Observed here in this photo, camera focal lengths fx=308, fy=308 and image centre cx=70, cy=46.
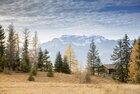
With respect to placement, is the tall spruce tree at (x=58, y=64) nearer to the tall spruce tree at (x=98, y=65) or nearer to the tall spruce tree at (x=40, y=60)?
the tall spruce tree at (x=40, y=60)

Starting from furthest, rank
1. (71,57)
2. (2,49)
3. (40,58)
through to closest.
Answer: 1. (71,57)
2. (40,58)
3. (2,49)

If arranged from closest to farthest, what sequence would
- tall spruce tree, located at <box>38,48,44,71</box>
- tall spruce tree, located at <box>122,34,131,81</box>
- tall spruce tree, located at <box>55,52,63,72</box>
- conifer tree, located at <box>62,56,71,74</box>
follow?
tall spruce tree, located at <box>122,34,131,81</box>
conifer tree, located at <box>62,56,71,74</box>
tall spruce tree, located at <box>55,52,63,72</box>
tall spruce tree, located at <box>38,48,44,71</box>

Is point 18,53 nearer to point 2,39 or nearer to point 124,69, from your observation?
point 2,39

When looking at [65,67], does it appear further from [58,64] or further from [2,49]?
[2,49]

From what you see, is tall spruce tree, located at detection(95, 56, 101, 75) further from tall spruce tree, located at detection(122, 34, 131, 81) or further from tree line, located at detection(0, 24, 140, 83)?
tall spruce tree, located at detection(122, 34, 131, 81)

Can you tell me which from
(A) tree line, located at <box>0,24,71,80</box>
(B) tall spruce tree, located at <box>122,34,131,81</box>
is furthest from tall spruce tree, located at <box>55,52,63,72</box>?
(B) tall spruce tree, located at <box>122,34,131,81</box>

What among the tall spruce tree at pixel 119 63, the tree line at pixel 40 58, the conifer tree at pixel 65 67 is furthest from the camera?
the conifer tree at pixel 65 67

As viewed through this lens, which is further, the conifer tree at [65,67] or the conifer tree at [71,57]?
the conifer tree at [71,57]

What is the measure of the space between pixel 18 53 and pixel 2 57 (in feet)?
48.8

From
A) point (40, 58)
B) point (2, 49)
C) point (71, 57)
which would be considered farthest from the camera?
point (71, 57)

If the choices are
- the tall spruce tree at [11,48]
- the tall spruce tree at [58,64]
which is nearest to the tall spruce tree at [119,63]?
the tall spruce tree at [58,64]

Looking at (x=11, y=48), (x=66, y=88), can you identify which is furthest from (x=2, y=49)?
(x=66, y=88)

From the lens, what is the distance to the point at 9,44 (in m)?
84.7

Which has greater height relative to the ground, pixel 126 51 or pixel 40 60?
pixel 126 51
